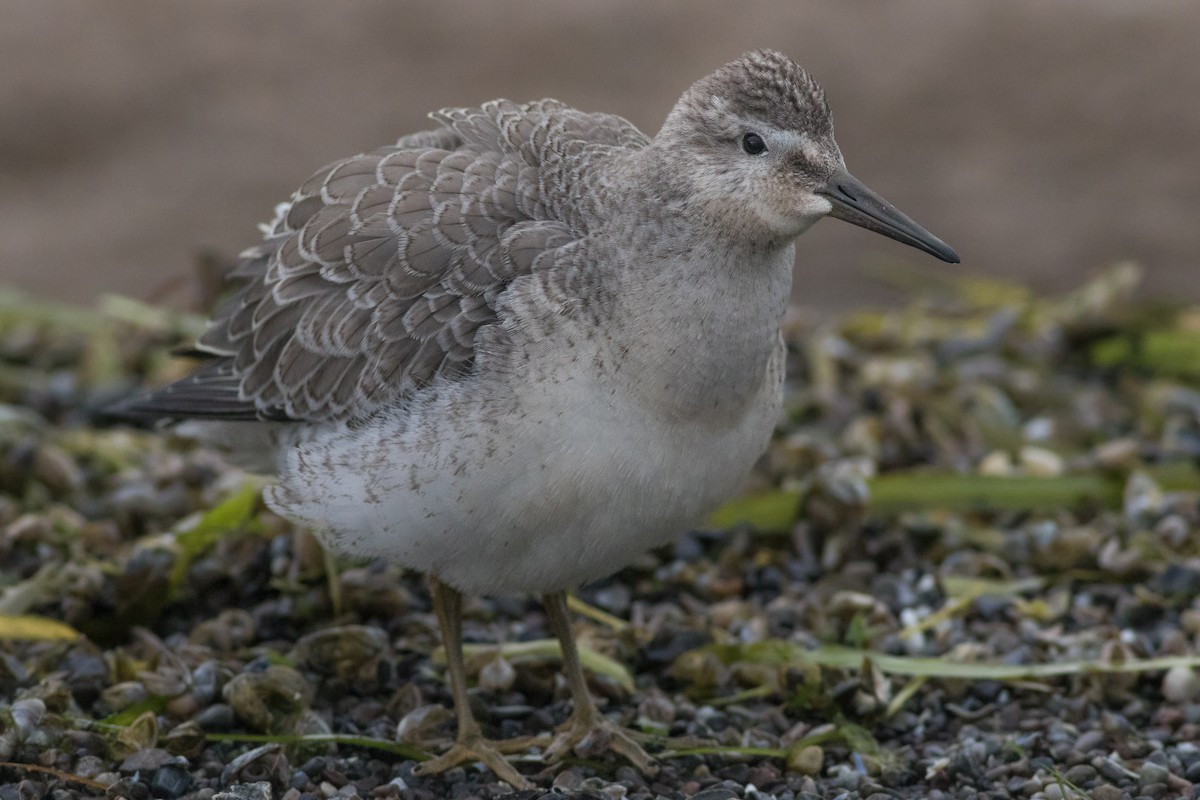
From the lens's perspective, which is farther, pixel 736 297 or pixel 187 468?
pixel 187 468

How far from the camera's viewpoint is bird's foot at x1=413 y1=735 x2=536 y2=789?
585 centimetres

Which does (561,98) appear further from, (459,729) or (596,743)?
(596,743)

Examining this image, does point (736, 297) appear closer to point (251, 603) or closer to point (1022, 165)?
point (251, 603)

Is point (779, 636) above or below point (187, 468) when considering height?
below

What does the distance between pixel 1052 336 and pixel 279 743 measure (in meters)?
5.48

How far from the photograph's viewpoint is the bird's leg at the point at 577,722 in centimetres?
596

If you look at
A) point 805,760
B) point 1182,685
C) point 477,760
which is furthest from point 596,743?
point 1182,685

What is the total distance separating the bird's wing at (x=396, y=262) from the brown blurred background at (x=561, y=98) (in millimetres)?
6526

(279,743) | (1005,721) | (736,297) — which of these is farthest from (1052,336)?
(279,743)

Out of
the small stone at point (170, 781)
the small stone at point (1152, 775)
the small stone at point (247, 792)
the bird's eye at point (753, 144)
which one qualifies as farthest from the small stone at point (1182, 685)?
the small stone at point (170, 781)

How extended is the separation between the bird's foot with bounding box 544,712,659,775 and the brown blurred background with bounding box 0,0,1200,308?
7.13m

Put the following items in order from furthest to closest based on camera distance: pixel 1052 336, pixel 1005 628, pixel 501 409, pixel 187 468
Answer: pixel 1052 336
pixel 187 468
pixel 1005 628
pixel 501 409

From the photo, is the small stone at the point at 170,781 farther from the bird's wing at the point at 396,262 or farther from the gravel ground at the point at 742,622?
the bird's wing at the point at 396,262

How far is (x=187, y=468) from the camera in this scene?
8133mm
